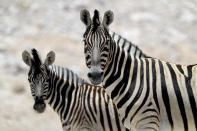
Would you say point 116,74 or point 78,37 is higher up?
point 78,37

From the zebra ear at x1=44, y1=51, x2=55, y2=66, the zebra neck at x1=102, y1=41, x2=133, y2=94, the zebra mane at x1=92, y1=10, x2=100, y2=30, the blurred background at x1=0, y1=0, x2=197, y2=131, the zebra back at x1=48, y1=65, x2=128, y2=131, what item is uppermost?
the blurred background at x1=0, y1=0, x2=197, y2=131

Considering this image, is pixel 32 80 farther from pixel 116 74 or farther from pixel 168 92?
pixel 168 92

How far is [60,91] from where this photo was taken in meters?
8.01

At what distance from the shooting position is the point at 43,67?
7531 mm

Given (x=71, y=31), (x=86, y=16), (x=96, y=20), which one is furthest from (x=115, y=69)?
(x=71, y=31)

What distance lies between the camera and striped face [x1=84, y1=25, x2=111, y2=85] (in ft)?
21.9

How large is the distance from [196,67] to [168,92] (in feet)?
1.74

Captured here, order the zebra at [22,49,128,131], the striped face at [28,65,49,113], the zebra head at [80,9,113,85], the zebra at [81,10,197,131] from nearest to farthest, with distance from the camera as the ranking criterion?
the zebra head at [80,9,113,85] → the zebra at [81,10,197,131] → the striped face at [28,65,49,113] → the zebra at [22,49,128,131]

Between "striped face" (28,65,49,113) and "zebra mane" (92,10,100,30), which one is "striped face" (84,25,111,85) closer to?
"zebra mane" (92,10,100,30)

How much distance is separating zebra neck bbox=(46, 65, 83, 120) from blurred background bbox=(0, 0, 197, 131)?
3.92 meters

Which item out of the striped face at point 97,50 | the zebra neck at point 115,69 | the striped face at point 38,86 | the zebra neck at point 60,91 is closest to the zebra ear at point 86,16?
the striped face at point 97,50

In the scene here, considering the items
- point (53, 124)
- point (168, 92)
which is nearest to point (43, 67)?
point (168, 92)

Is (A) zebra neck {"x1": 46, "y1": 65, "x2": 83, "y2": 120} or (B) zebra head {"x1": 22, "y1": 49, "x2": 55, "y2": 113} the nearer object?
(B) zebra head {"x1": 22, "y1": 49, "x2": 55, "y2": 113}

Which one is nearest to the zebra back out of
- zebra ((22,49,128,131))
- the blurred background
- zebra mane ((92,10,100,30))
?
zebra ((22,49,128,131))
